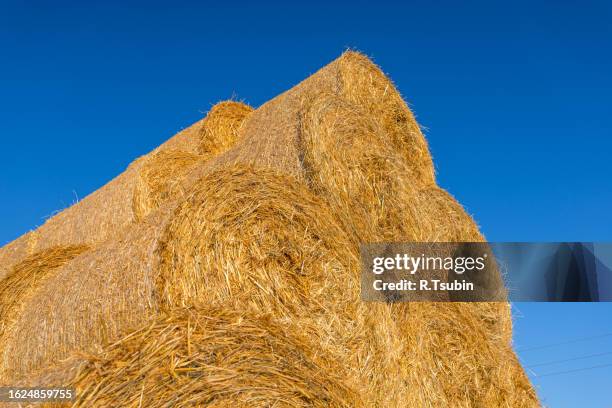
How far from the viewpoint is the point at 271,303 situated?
331cm

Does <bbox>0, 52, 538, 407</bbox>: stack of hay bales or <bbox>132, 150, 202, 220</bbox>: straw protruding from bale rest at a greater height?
<bbox>132, 150, 202, 220</bbox>: straw protruding from bale

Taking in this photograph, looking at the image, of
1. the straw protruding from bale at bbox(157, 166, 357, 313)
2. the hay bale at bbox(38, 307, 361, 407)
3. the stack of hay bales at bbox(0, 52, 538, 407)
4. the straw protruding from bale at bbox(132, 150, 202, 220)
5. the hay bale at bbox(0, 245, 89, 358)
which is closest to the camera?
the hay bale at bbox(38, 307, 361, 407)

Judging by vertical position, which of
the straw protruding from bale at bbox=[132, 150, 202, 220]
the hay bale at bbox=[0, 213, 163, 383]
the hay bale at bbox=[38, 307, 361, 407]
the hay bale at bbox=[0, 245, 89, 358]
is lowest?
the hay bale at bbox=[38, 307, 361, 407]

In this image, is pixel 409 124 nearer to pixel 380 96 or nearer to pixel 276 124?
pixel 380 96

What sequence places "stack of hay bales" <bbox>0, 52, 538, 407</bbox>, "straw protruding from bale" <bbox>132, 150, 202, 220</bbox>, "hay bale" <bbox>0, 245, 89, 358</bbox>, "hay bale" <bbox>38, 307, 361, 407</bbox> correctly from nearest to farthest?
"hay bale" <bbox>38, 307, 361, 407</bbox> < "stack of hay bales" <bbox>0, 52, 538, 407</bbox> < "hay bale" <bbox>0, 245, 89, 358</bbox> < "straw protruding from bale" <bbox>132, 150, 202, 220</bbox>

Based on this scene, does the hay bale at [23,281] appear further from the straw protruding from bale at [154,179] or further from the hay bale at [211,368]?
the hay bale at [211,368]

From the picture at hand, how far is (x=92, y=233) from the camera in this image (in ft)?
20.3

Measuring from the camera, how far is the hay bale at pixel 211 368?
2.42 m

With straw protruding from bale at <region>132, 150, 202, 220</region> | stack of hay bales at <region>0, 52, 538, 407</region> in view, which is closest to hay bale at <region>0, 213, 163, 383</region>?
stack of hay bales at <region>0, 52, 538, 407</region>

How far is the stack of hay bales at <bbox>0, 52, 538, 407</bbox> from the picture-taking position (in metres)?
2.56

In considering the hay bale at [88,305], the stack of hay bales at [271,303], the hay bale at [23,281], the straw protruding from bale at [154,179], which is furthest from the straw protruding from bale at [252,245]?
the straw protruding from bale at [154,179]

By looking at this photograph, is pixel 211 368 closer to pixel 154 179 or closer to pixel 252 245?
pixel 252 245

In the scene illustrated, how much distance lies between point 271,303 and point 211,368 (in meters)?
0.81

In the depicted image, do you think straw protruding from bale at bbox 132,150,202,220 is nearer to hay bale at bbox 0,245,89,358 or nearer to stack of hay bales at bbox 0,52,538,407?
stack of hay bales at bbox 0,52,538,407
